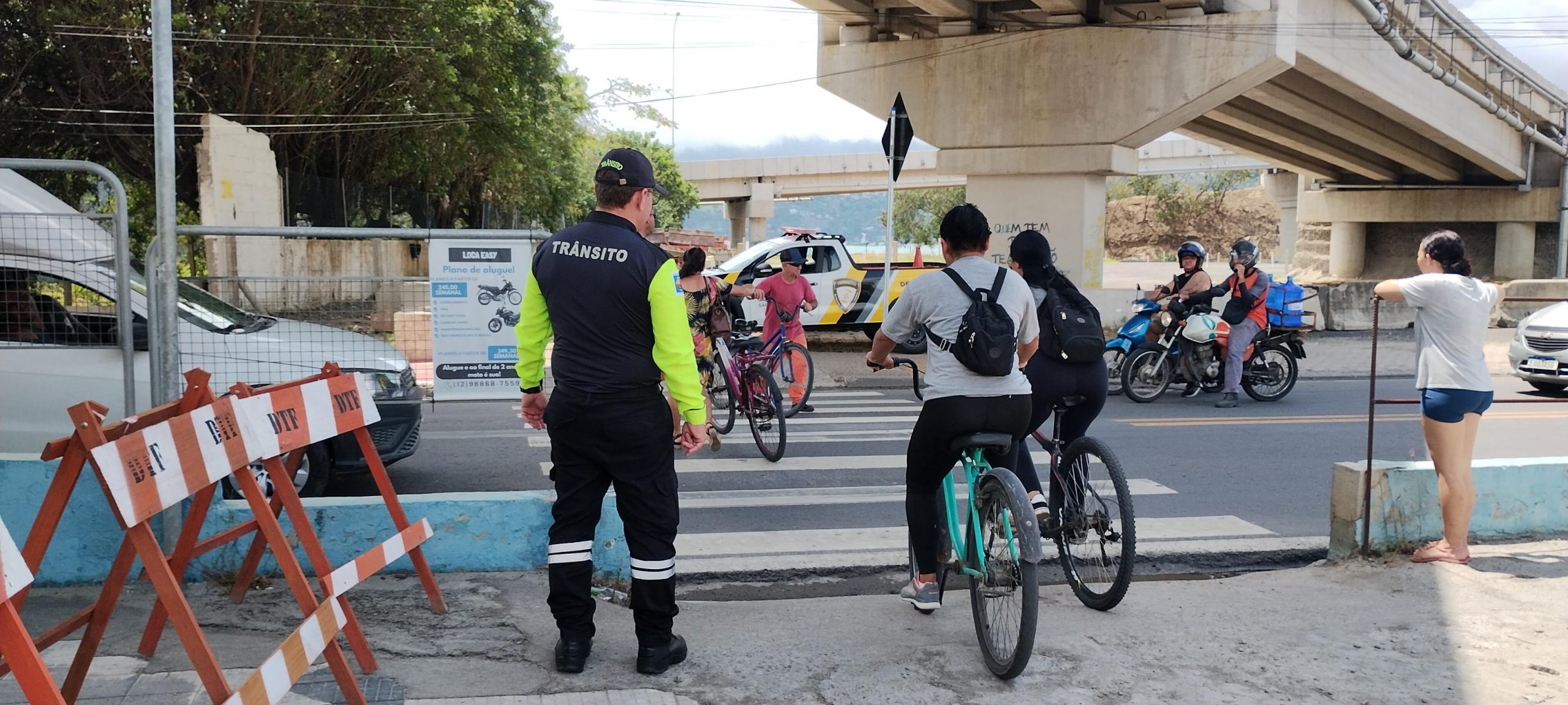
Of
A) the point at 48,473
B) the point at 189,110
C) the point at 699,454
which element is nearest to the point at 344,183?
the point at 189,110

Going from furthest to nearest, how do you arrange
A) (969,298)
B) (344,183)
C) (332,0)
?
(344,183) → (332,0) → (969,298)

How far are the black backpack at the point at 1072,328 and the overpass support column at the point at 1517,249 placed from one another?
41.9 meters

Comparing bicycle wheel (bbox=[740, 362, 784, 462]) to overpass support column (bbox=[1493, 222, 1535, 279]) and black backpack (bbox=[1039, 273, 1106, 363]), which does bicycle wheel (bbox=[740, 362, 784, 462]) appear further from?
overpass support column (bbox=[1493, 222, 1535, 279])

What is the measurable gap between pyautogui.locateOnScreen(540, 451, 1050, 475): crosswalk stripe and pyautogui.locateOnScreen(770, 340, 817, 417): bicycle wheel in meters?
1.79

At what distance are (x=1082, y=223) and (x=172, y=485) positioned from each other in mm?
19349

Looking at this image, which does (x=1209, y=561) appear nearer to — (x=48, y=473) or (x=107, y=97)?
(x=48, y=473)

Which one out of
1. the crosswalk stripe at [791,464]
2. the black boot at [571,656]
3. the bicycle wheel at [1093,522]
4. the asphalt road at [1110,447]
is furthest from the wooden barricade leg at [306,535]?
the crosswalk stripe at [791,464]

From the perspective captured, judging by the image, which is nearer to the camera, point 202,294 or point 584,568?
point 584,568

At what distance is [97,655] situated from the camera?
443 cm

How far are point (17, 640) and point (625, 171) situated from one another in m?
2.38

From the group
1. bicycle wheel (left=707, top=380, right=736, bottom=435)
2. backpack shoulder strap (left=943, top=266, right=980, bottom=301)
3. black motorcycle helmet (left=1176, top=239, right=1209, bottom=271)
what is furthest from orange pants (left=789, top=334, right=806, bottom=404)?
backpack shoulder strap (left=943, top=266, right=980, bottom=301)

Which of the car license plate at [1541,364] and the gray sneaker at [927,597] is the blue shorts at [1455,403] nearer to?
the gray sneaker at [927,597]

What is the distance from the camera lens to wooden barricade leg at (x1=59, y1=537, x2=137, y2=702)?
384 cm

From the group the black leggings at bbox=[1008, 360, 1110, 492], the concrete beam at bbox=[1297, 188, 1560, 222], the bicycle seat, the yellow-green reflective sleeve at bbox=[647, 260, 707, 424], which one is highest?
the concrete beam at bbox=[1297, 188, 1560, 222]
